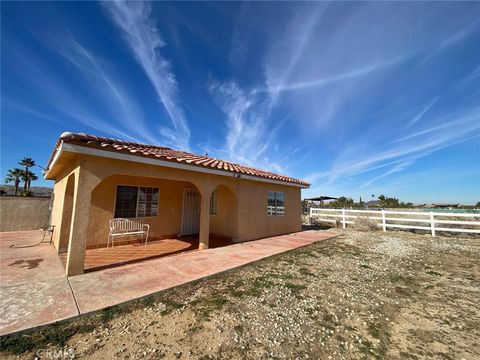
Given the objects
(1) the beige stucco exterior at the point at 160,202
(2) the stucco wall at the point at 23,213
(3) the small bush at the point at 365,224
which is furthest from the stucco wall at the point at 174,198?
(3) the small bush at the point at 365,224

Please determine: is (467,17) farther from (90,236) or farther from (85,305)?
(90,236)

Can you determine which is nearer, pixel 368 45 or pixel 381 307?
pixel 381 307

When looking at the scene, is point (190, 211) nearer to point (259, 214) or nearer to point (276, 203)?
point (259, 214)

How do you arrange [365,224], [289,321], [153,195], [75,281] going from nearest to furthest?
1. [289,321]
2. [75,281]
3. [153,195]
4. [365,224]

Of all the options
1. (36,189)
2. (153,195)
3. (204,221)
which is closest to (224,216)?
(204,221)

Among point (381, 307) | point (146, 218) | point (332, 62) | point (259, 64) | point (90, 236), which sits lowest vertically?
point (381, 307)

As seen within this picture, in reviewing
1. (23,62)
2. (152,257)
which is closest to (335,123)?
(152,257)

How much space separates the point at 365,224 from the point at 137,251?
1432 cm

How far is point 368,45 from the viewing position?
7992 mm

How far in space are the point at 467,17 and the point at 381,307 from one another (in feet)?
33.0

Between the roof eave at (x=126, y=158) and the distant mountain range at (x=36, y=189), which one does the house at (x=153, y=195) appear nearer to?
the roof eave at (x=126, y=158)

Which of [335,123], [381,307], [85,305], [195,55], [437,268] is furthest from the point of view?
[335,123]

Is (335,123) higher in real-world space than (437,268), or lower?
higher

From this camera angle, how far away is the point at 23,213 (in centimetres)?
1138
